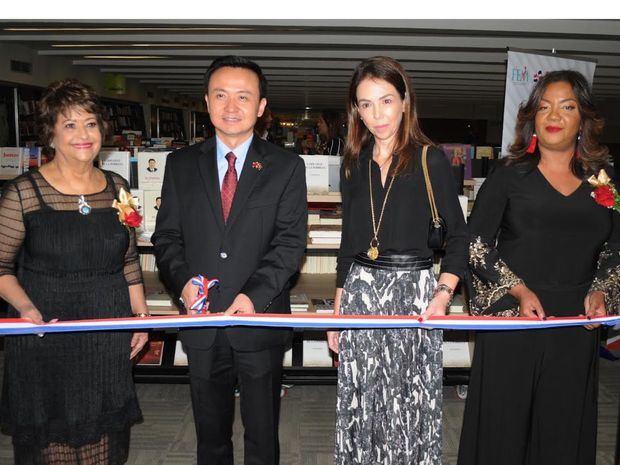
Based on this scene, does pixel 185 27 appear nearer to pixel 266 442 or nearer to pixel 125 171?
pixel 125 171

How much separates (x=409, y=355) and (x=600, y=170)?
1.04 metres

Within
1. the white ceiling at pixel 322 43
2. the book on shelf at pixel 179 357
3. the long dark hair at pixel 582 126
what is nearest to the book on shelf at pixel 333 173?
the book on shelf at pixel 179 357

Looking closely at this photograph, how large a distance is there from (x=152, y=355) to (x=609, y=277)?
305 cm

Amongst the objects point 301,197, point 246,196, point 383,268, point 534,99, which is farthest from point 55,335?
point 534,99

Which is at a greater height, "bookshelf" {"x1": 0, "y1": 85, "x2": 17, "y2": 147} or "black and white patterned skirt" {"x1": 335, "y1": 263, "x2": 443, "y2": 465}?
"bookshelf" {"x1": 0, "y1": 85, "x2": 17, "y2": 147}

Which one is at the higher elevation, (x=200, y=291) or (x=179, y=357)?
(x=200, y=291)

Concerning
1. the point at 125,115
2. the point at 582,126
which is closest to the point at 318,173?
the point at 582,126

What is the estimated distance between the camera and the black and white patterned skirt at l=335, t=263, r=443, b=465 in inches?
87.0

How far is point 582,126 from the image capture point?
7.53 feet

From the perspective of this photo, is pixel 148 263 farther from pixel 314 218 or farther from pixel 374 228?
pixel 374 228

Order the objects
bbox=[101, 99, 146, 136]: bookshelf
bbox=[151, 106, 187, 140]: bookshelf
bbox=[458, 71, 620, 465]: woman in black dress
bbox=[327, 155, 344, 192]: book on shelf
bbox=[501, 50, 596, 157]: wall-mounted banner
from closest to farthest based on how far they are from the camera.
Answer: bbox=[458, 71, 620, 465]: woman in black dress → bbox=[327, 155, 344, 192]: book on shelf → bbox=[501, 50, 596, 157]: wall-mounted banner → bbox=[101, 99, 146, 136]: bookshelf → bbox=[151, 106, 187, 140]: bookshelf

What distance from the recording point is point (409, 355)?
223cm

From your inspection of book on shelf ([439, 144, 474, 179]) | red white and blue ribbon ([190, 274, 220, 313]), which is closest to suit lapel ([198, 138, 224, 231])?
red white and blue ribbon ([190, 274, 220, 313])

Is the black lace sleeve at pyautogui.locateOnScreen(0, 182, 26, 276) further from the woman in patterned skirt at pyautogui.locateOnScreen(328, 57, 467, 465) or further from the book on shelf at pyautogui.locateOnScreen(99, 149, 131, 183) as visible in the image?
the book on shelf at pyautogui.locateOnScreen(99, 149, 131, 183)
